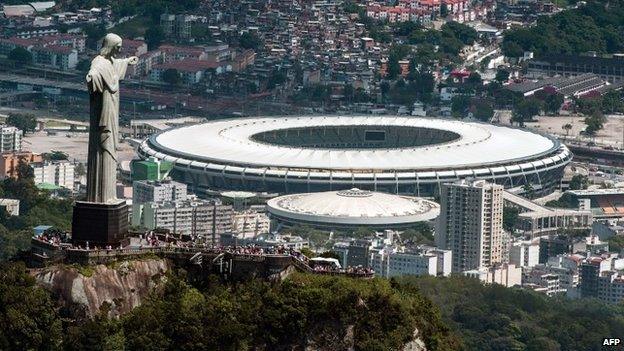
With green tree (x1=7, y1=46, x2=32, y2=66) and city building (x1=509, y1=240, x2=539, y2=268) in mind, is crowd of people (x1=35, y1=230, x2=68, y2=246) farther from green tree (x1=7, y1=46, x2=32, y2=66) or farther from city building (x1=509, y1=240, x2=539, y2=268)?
green tree (x1=7, y1=46, x2=32, y2=66)

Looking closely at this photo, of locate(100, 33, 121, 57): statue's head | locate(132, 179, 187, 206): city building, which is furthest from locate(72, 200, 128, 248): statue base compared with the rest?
locate(132, 179, 187, 206): city building

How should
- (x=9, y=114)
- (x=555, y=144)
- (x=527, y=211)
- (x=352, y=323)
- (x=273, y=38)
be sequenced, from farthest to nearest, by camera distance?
1. (x=273, y=38)
2. (x=9, y=114)
3. (x=555, y=144)
4. (x=527, y=211)
5. (x=352, y=323)

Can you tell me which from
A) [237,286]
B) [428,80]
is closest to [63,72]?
[428,80]

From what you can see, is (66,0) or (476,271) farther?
(66,0)

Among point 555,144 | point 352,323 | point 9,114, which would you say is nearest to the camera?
point 352,323

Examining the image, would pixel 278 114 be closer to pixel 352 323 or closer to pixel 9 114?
pixel 9 114

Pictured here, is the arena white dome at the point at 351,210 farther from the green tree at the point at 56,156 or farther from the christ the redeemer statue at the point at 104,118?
the christ the redeemer statue at the point at 104,118

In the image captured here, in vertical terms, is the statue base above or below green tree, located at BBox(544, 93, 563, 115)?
above

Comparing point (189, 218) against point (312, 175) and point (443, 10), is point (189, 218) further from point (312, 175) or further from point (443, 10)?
point (443, 10)

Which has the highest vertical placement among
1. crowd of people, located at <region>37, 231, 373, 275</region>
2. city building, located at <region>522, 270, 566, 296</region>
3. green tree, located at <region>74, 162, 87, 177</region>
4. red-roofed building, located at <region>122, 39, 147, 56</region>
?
crowd of people, located at <region>37, 231, 373, 275</region>

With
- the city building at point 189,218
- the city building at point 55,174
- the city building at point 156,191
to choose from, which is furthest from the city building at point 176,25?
the city building at point 189,218
